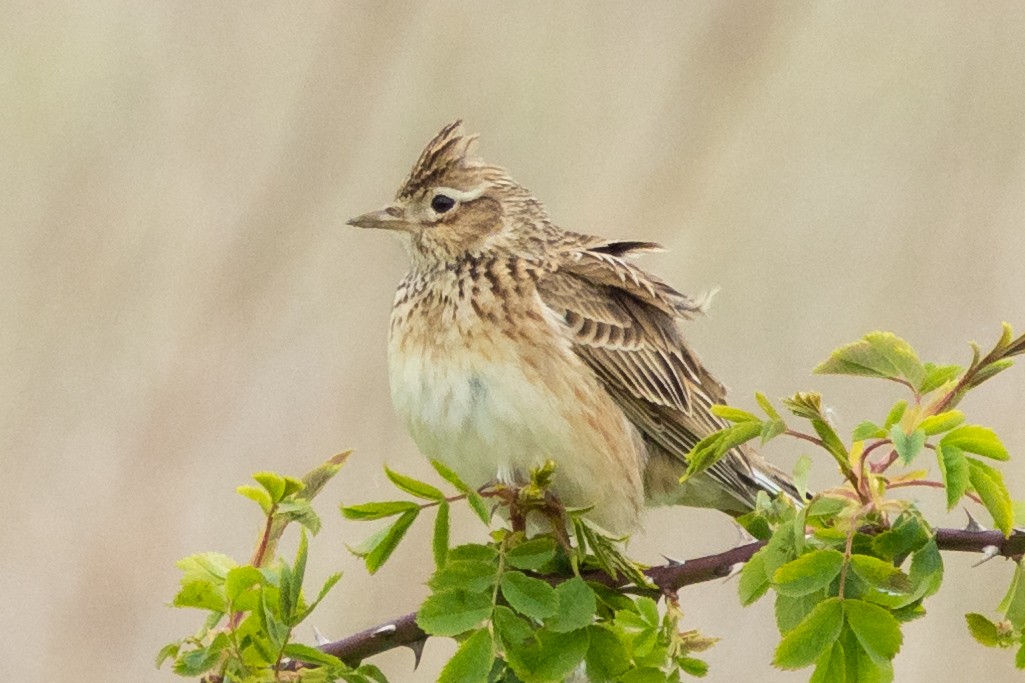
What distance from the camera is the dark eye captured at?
154 inches

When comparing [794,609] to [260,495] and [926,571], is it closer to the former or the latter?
[926,571]

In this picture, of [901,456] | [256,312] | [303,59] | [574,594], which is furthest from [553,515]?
[303,59]

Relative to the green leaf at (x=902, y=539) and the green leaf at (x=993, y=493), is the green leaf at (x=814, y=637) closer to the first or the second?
the green leaf at (x=902, y=539)

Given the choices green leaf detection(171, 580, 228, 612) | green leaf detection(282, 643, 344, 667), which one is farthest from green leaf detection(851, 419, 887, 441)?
green leaf detection(171, 580, 228, 612)

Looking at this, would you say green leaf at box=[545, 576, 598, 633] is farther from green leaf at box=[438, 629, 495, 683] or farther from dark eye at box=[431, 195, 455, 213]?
dark eye at box=[431, 195, 455, 213]

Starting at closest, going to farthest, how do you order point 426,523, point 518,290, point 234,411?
Result: point 518,290 → point 426,523 → point 234,411

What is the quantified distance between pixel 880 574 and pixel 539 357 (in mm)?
1754

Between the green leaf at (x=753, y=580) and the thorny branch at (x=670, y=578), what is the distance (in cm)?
9

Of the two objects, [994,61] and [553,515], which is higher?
[994,61]

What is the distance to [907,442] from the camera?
6.24ft

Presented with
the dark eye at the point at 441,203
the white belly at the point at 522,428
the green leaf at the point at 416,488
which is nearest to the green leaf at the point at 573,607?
the green leaf at the point at 416,488

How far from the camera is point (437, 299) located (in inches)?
147

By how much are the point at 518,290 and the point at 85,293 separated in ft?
9.88

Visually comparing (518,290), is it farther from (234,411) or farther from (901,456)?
(234,411)
